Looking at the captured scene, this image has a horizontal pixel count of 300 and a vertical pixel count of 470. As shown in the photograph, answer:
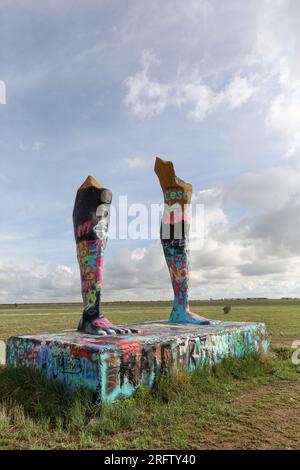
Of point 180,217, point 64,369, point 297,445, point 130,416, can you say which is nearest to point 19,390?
point 64,369

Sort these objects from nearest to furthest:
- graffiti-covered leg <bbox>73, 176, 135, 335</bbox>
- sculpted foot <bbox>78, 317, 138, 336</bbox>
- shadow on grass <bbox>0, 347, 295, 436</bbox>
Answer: shadow on grass <bbox>0, 347, 295, 436</bbox>
sculpted foot <bbox>78, 317, 138, 336</bbox>
graffiti-covered leg <bbox>73, 176, 135, 335</bbox>

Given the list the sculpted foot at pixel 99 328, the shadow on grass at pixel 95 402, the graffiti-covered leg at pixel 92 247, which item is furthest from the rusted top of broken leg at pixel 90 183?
the shadow on grass at pixel 95 402

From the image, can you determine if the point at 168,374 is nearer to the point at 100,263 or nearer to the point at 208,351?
the point at 208,351

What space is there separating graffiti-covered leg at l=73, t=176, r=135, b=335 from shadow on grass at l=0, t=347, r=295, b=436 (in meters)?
1.36

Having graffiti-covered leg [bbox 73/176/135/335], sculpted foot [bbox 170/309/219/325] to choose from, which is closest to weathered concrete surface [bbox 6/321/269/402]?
graffiti-covered leg [bbox 73/176/135/335]

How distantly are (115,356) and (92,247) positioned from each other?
2287 mm

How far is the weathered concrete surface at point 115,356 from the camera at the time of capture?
5359 millimetres

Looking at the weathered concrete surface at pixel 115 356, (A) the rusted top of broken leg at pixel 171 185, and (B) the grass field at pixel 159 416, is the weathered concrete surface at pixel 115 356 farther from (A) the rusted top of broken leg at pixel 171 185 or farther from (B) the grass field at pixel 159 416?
(A) the rusted top of broken leg at pixel 171 185

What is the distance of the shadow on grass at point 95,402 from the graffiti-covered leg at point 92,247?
1360mm

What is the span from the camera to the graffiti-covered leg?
7.09 metres

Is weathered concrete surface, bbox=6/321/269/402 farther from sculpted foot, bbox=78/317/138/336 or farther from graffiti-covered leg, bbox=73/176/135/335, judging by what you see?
graffiti-covered leg, bbox=73/176/135/335

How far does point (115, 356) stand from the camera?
17.9ft

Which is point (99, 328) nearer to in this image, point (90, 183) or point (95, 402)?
point (95, 402)

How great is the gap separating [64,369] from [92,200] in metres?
3.04
